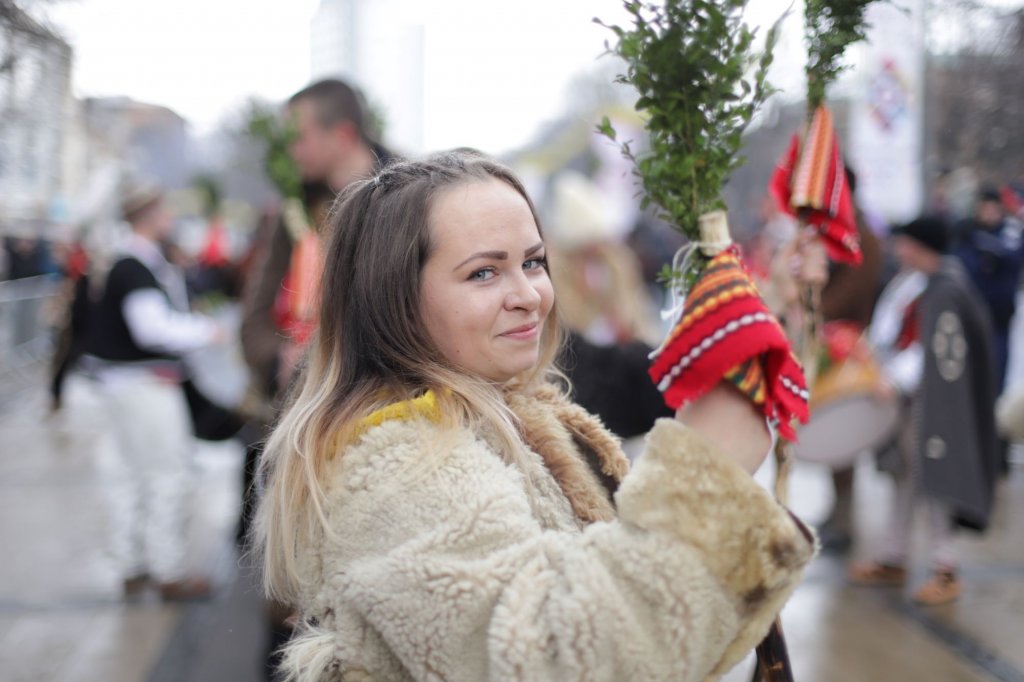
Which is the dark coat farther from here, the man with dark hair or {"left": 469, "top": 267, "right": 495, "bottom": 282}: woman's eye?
{"left": 469, "top": 267, "right": 495, "bottom": 282}: woman's eye

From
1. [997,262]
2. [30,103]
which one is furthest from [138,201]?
[997,262]

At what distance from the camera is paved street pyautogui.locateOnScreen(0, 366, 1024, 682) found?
4.11 meters

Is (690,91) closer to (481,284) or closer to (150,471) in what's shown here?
(481,284)

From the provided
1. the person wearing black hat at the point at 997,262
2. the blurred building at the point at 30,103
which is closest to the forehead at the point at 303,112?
the blurred building at the point at 30,103

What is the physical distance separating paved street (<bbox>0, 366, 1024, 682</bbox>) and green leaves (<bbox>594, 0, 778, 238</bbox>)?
2.13m

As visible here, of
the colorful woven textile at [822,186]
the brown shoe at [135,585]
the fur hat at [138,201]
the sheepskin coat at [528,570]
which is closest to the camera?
the sheepskin coat at [528,570]

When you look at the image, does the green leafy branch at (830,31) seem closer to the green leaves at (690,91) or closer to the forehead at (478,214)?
the green leaves at (690,91)

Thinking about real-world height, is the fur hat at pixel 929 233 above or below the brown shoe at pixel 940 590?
above

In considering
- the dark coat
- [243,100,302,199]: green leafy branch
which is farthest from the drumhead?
[243,100,302,199]: green leafy branch

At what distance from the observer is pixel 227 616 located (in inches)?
191

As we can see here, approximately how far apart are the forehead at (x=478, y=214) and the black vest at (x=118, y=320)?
373 cm

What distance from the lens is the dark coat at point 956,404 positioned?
4637mm

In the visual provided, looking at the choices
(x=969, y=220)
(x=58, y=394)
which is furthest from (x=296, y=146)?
(x=58, y=394)

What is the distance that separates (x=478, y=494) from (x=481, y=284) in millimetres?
352
